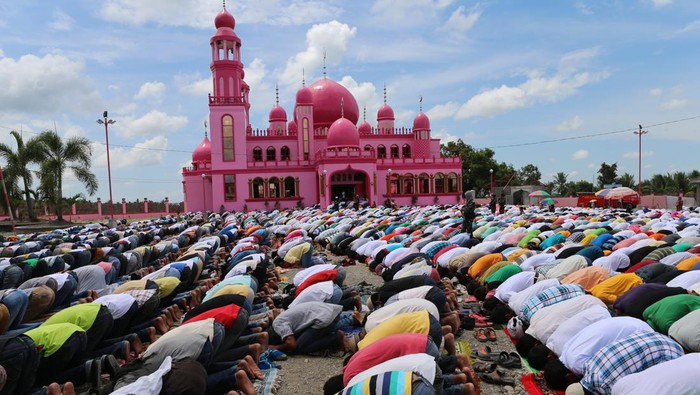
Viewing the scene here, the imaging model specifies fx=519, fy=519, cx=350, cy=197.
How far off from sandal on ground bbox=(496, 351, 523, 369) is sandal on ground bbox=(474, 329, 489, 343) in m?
0.65

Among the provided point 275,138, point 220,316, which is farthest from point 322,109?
point 220,316

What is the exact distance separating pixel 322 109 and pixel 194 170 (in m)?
9.69

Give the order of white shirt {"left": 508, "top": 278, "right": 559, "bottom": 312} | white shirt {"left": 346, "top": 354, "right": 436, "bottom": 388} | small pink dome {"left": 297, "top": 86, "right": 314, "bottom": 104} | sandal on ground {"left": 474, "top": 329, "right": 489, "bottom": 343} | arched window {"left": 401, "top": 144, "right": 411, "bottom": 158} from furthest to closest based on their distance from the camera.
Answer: arched window {"left": 401, "top": 144, "right": 411, "bottom": 158}
small pink dome {"left": 297, "top": 86, "right": 314, "bottom": 104}
sandal on ground {"left": 474, "top": 329, "right": 489, "bottom": 343}
white shirt {"left": 508, "top": 278, "right": 559, "bottom": 312}
white shirt {"left": 346, "top": 354, "right": 436, "bottom": 388}

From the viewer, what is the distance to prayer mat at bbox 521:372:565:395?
458 centimetres

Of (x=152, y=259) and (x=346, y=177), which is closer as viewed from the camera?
(x=152, y=259)

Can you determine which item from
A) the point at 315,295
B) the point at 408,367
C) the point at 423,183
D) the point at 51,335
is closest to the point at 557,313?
the point at 408,367

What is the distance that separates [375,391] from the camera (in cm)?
314

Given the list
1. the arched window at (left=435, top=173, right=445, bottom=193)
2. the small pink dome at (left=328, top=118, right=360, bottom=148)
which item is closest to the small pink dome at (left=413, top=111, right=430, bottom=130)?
the arched window at (left=435, top=173, right=445, bottom=193)

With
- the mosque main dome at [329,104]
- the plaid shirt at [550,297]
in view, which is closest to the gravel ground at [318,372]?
the plaid shirt at [550,297]

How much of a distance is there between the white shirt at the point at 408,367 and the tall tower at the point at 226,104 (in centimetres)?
2930

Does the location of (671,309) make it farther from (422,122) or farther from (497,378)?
(422,122)

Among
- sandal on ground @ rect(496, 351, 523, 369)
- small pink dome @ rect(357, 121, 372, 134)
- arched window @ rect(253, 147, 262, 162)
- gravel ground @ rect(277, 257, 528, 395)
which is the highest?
small pink dome @ rect(357, 121, 372, 134)

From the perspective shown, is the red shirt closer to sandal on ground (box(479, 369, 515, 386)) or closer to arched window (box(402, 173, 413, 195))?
sandal on ground (box(479, 369, 515, 386))

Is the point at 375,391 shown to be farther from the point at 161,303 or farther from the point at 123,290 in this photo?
the point at 161,303
